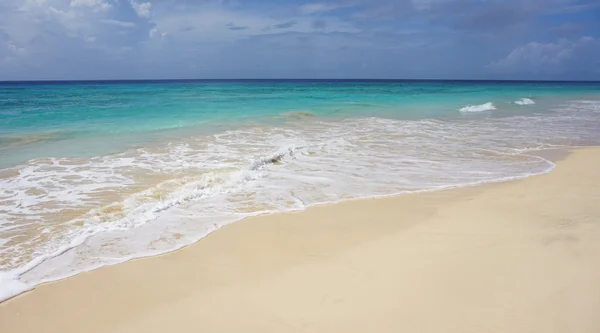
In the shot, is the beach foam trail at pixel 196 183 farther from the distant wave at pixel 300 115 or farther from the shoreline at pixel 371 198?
the distant wave at pixel 300 115

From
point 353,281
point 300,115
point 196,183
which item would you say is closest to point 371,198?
point 353,281

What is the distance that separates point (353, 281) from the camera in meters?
3.23

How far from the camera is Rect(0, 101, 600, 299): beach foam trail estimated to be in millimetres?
4051

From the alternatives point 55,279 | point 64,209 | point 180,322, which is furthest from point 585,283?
point 64,209

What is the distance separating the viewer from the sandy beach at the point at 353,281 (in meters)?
2.75

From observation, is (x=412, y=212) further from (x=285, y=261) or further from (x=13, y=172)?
(x=13, y=172)

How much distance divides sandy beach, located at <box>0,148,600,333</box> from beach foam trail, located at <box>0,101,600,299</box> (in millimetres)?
477

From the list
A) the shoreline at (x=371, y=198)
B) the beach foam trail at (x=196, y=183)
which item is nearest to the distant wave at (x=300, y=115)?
the beach foam trail at (x=196, y=183)

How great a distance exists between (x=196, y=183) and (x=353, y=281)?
3748 millimetres

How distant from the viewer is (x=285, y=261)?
3650 millimetres

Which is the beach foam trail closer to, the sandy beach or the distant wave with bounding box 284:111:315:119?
the sandy beach

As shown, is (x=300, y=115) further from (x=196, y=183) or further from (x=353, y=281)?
(x=353, y=281)

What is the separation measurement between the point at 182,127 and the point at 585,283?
42.4 ft

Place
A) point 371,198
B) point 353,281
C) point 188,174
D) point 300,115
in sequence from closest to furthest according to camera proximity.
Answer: point 353,281 < point 371,198 < point 188,174 < point 300,115
